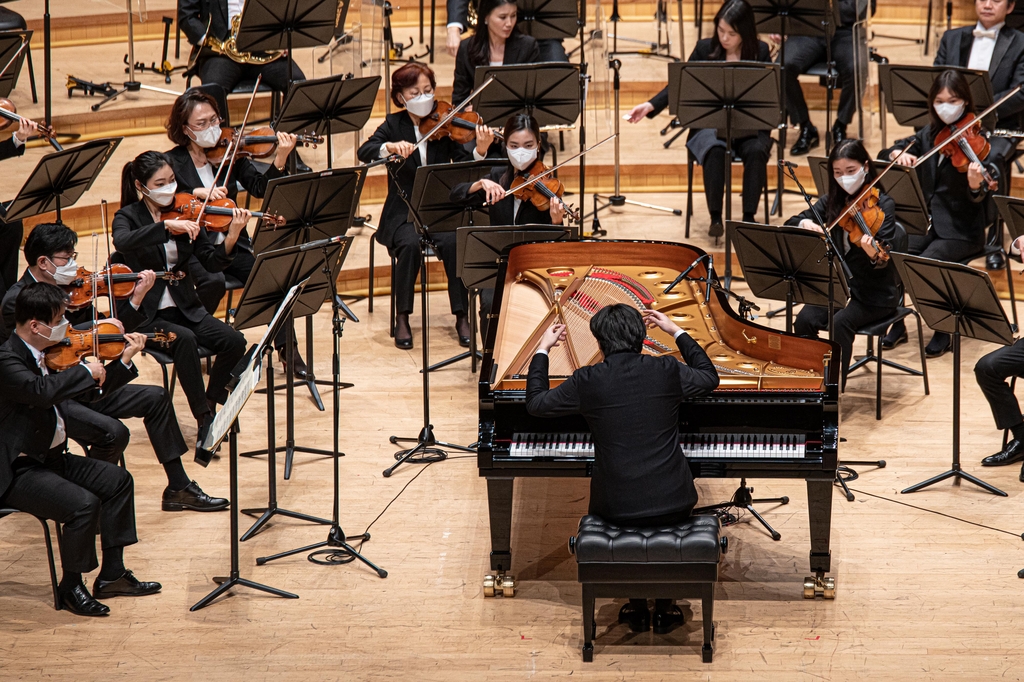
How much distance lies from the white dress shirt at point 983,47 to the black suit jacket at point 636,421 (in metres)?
3.94

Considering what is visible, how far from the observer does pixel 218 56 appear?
762 centimetres

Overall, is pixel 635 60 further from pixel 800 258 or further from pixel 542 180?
pixel 800 258

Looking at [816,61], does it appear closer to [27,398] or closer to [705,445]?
[705,445]

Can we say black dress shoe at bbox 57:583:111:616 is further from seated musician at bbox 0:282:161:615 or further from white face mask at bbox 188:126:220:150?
white face mask at bbox 188:126:220:150

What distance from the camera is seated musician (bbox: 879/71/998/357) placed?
6.25 m

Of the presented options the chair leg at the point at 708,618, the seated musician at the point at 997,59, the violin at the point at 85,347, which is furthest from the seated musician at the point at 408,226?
the chair leg at the point at 708,618

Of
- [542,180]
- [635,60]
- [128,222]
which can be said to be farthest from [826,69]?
[128,222]

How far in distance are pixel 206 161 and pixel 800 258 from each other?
2647mm

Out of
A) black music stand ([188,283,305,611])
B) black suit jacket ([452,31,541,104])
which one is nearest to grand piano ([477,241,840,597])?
black music stand ([188,283,305,611])

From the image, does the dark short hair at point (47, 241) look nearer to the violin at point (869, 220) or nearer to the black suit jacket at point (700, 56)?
the violin at point (869, 220)

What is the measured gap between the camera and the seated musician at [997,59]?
22.5 ft

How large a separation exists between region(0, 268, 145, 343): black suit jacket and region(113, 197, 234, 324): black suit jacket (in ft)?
0.54

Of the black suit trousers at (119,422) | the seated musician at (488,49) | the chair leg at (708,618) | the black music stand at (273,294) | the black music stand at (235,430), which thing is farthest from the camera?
the seated musician at (488,49)

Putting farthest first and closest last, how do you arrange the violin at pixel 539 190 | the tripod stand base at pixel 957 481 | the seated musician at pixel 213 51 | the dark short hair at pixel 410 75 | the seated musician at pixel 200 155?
the seated musician at pixel 213 51, the dark short hair at pixel 410 75, the violin at pixel 539 190, the seated musician at pixel 200 155, the tripod stand base at pixel 957 481
